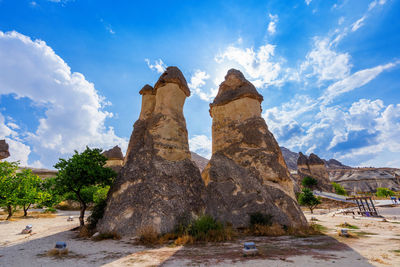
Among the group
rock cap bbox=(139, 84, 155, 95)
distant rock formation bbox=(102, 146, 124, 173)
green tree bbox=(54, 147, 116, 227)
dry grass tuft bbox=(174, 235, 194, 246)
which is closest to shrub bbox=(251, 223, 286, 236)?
dry grass tuft bbox=(174, 235, 194, 246)

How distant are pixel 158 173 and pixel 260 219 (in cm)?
497

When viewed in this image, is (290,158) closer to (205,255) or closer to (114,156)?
(114,156)

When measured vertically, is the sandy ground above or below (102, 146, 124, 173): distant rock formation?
below

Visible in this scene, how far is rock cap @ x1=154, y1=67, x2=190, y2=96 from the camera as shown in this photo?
1230 cm

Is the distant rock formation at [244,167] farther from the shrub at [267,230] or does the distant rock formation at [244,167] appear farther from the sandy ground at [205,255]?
the sandy ground at [205,255]

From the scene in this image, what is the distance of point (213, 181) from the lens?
35.4ft

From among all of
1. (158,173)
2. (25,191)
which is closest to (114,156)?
(25,191)

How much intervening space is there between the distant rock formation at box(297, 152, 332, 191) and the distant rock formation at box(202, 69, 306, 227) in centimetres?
3478

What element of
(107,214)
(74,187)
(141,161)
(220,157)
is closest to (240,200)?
(220,157)

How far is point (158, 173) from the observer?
9.32 metres

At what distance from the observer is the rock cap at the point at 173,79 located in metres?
12.3

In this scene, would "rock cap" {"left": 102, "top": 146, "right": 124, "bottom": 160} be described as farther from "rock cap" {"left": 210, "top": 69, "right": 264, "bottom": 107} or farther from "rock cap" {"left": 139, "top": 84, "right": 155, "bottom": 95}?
"rock cap" {"left": 210, "top": 69, "right": 264, "bottom": 107}

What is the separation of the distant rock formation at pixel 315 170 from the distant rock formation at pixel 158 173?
125 ft

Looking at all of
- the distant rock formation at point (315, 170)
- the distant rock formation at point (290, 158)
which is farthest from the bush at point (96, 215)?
the distant rock formation at point (290, 158)
